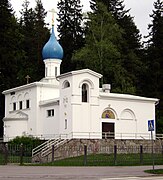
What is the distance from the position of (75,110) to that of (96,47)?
57.7 ft

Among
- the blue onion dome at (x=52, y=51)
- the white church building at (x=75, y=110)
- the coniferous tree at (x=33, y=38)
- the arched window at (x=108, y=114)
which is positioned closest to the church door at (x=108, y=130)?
the white church building at (x=75, y=110)

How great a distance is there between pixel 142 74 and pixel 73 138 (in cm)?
2875

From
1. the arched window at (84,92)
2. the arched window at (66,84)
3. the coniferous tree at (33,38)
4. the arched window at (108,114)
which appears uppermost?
the coniferous tree at (33,38)

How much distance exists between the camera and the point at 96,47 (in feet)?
184

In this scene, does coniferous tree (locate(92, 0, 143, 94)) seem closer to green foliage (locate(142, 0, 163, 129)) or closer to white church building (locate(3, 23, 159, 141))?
green foliage (locate(142, 0, 163, 129))

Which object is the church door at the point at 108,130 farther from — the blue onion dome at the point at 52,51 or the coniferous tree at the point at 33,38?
the coniferous tree at the point at 33,38

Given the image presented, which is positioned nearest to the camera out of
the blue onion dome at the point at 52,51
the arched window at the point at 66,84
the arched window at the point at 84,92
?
the arched window at the point at 84,92

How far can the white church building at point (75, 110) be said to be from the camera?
134ft

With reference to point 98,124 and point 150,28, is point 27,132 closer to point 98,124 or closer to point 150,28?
point 98,124

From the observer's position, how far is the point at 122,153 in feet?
125

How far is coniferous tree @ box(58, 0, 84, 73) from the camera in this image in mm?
69312

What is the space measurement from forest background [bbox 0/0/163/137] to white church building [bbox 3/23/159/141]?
319 inches

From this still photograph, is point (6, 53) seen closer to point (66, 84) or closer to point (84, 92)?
point (66, 84)

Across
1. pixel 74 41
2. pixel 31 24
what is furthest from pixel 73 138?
pixel 31 24
